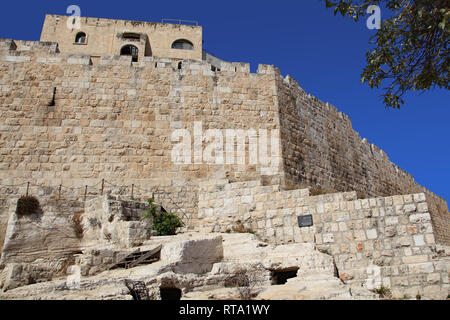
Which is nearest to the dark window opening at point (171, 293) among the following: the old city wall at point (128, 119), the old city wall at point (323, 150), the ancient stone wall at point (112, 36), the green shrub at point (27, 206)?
the old city wall at point (128, 119)

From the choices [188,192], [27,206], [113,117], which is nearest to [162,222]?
[188,192]

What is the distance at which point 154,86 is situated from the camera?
1146 centimetres

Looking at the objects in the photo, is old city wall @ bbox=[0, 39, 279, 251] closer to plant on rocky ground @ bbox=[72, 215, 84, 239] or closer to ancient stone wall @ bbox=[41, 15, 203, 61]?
plant on rocky ground @ bbox=[72, 215, 84, 239]

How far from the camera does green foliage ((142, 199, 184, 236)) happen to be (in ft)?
28.5

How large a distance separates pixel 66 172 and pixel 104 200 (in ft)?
6.69

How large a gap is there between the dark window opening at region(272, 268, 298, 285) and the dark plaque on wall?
1.31 metres

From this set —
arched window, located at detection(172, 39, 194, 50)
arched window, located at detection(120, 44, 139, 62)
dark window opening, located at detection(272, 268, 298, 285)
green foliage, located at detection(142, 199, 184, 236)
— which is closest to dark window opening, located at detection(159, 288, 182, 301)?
dark window opening, located at detection(272, 268, 298, 285)

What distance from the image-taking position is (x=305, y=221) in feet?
26.5

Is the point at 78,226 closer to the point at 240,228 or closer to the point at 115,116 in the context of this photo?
the point at 115,116

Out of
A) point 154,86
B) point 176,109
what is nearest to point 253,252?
point 176,109

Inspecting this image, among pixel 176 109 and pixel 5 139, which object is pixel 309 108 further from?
pixel 5 139

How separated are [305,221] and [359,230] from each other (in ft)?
3.46
